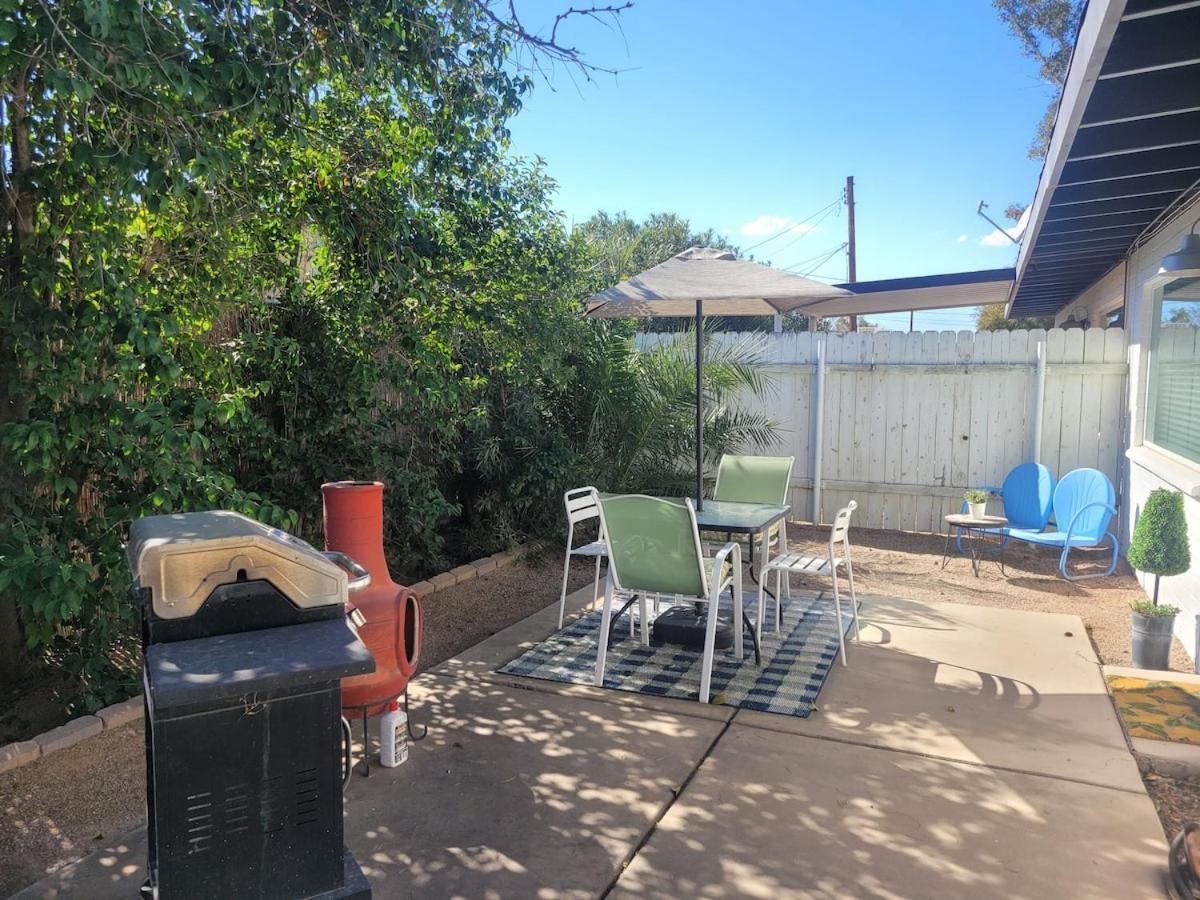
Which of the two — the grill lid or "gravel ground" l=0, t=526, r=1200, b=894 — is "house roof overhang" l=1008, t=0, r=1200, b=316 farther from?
the grill lid

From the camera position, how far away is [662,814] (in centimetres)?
286

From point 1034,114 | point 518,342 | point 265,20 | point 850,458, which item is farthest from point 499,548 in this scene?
point 1034,114

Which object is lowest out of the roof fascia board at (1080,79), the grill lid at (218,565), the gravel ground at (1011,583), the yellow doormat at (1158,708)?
the gravel ground at (1011,583)

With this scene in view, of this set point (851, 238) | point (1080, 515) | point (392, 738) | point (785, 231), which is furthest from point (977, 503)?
point (785, 231)

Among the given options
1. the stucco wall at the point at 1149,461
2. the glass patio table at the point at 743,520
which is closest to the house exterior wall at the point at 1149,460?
the stucco wall at the point at 1149,461

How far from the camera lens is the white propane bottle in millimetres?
3164

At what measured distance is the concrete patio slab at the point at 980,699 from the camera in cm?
333

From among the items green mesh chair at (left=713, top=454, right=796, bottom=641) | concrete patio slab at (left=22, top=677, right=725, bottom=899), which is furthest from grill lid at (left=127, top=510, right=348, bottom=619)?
green mesh chair at (left=713, top=454, right=796, bottom=641)

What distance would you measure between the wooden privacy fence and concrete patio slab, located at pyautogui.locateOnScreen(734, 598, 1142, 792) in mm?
3027

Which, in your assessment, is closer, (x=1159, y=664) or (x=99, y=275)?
(x=99, y=275)

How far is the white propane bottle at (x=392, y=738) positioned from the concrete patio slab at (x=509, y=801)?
0.04m

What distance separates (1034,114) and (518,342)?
655 inches

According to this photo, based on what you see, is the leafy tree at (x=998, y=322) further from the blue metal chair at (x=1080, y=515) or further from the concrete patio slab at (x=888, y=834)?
the concrete patio slab at (x=888, y=834)

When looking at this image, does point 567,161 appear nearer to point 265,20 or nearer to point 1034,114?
point 265,20
